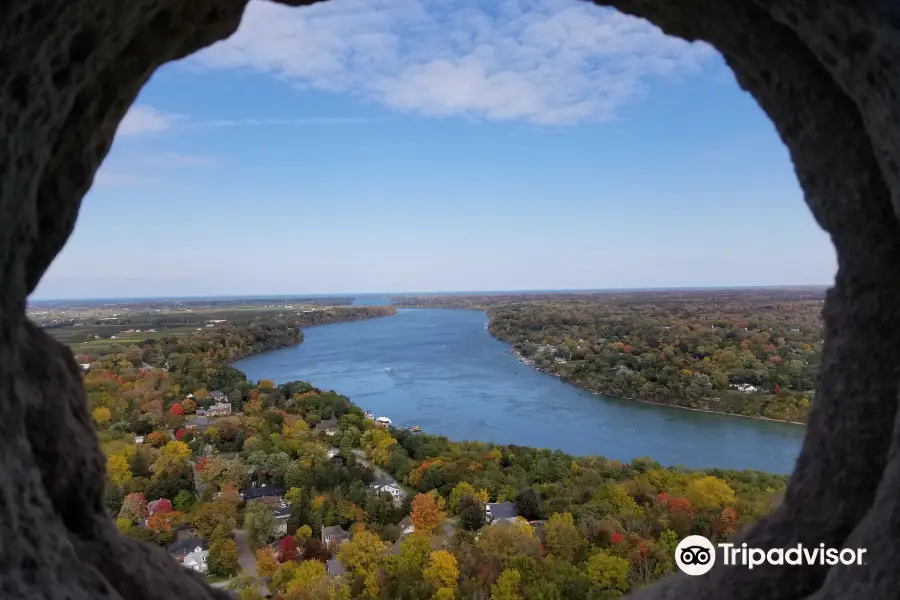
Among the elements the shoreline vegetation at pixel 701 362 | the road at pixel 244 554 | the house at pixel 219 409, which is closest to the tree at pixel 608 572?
the road at pixel 244 554

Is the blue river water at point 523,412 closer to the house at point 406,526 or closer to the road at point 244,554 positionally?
the house at point 406,526

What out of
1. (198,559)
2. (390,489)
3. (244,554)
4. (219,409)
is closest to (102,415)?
(219,409)

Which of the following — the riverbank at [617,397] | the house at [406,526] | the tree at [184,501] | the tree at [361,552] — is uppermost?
the tree at [361,552]

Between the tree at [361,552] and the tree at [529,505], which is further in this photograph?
the tree at [529,505]

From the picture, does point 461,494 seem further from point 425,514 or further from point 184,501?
point 184,501

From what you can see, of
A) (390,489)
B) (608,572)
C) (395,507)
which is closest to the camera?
(608,572)
